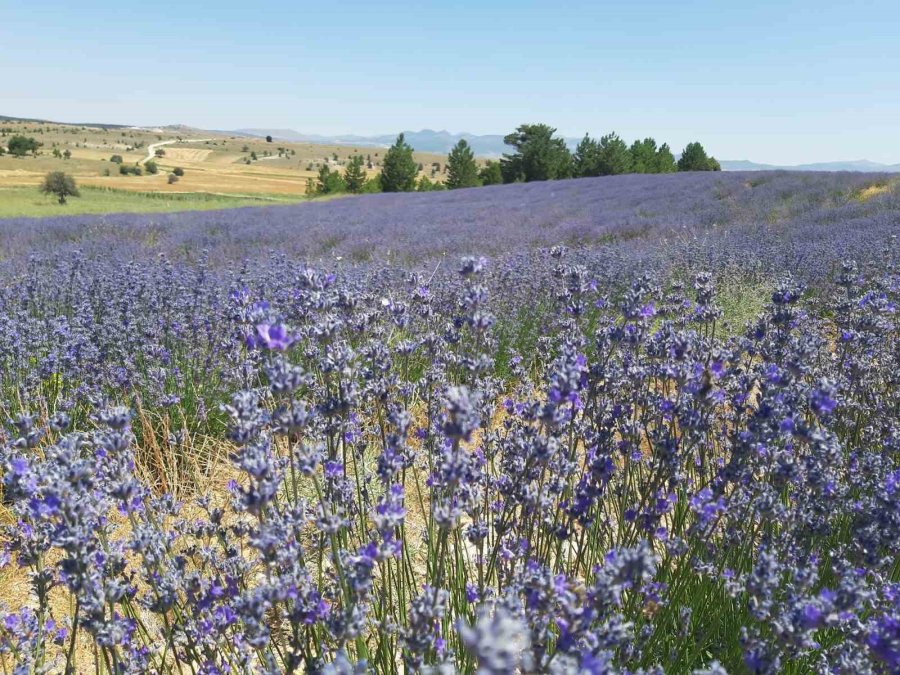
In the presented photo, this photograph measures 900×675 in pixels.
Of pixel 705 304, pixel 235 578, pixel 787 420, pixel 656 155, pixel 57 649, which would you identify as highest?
pixel 656 155

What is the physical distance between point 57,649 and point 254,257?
7826 millimetres

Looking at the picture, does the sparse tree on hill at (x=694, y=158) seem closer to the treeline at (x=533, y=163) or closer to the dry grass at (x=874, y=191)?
the treeline at (x=533, y=163)

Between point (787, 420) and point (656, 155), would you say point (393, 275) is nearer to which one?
point (787, 420)

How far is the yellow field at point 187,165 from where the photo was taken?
149 ft

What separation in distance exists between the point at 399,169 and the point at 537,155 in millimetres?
9955


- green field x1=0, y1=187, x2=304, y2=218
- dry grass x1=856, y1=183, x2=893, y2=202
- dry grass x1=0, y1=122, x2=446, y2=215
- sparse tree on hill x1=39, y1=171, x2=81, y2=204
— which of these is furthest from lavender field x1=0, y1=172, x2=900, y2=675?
dry grass x1=0, y1=122, x2=446, y2=215

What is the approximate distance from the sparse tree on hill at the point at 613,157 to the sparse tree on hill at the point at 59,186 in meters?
33.4

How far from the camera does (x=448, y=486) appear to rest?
5.34 ft

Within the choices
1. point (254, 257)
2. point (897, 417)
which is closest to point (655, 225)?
point (254, 257)

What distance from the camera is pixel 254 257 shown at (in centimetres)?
973

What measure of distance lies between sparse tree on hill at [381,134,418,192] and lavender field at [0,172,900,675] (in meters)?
36.1

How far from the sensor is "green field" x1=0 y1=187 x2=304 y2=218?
1065 inches

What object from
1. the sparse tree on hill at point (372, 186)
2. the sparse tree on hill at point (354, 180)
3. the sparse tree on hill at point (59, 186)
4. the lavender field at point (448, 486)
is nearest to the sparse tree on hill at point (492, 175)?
the sparse tree on hill at point (372, 186)

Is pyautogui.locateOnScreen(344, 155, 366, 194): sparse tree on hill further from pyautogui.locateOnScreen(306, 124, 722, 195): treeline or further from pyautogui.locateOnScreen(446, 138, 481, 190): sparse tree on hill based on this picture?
pyautogui.locateOnScreen(446, 138, 481, 190): sparse tree on hill
